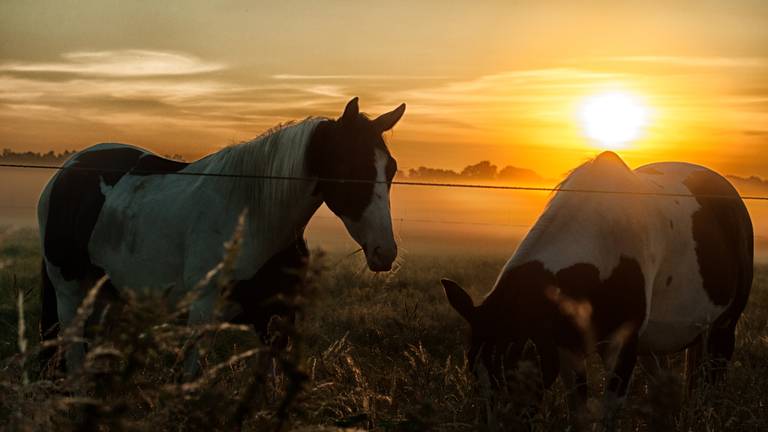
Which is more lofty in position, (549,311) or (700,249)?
(700,249)

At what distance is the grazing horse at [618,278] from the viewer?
4.36 meters

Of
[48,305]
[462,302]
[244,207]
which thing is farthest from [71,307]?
[462,302]

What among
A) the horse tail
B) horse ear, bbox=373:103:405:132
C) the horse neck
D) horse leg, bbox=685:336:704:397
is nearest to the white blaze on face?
horse ear, bbox=373:103:405:132

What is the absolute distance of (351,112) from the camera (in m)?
5.25

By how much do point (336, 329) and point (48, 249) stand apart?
354cm

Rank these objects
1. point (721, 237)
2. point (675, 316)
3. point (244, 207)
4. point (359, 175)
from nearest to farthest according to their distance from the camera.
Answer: point (359, 175) → point (244, 207) → point (675, 316) → point (721, 237)

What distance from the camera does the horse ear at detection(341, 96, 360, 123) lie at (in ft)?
17.1

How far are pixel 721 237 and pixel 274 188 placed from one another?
329 cm

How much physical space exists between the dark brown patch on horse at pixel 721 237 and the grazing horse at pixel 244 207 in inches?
93.1

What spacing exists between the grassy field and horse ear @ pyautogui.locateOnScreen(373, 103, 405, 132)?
0.88 meters

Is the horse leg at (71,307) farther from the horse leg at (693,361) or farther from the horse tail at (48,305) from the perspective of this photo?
the horse leg at (693,361)

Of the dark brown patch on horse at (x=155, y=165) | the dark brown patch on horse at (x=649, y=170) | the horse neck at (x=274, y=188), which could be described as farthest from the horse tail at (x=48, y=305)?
the dark brown patch on horse at (x=649, y=170)

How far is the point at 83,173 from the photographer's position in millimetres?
6480

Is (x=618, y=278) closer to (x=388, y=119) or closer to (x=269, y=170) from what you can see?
(x=388, y=119)
